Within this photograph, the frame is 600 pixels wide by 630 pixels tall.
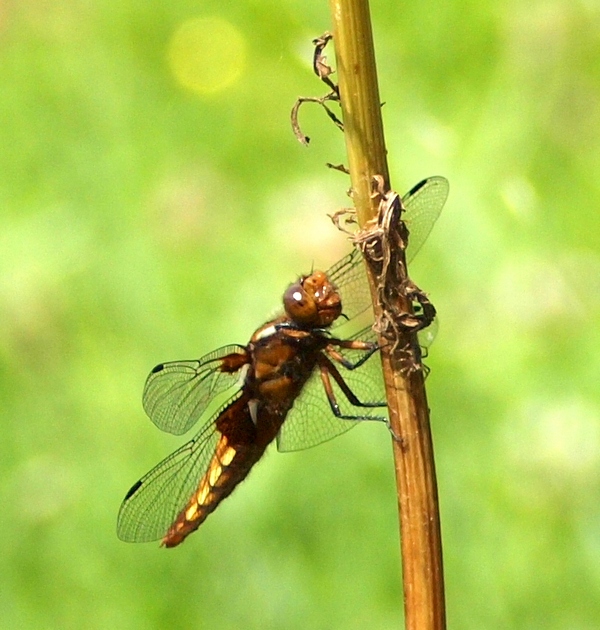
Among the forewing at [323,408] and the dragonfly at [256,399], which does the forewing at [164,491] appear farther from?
the forewing at [323,408]

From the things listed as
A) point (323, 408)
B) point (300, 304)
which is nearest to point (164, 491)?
point (323, 408)

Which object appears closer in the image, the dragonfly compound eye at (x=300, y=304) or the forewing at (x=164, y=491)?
the dragonfly compound eye at (x=300, y=304)

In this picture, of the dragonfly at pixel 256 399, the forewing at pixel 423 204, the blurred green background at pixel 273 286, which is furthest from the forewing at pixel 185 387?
the blurred green background at pixel 273 286

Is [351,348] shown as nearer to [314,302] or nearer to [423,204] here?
[314,302]

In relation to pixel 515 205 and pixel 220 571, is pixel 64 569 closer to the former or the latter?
pixel 220 571

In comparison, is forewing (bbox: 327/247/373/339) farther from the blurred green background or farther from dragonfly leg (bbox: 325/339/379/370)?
the blurred green background

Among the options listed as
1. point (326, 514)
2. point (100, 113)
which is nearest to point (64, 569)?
point (326, 514)
